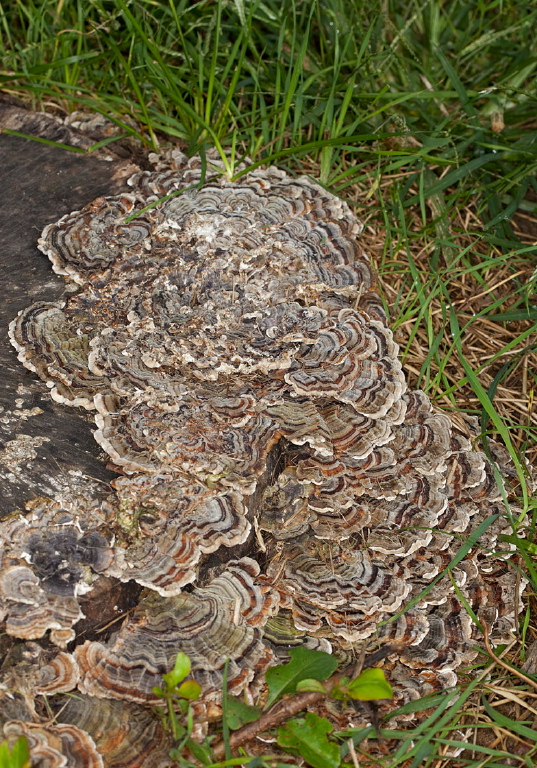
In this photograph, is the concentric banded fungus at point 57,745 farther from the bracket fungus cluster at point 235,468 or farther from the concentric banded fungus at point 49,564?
the concentric banded fungus at point 49,564

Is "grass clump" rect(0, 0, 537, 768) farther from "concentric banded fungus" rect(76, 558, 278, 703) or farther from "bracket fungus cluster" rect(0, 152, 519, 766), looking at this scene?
"concentric banded fungus" rect(76, 558, 278, 703)

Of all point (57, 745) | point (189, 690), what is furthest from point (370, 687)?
point (57, 745)

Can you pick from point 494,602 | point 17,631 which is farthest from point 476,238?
point 17,631

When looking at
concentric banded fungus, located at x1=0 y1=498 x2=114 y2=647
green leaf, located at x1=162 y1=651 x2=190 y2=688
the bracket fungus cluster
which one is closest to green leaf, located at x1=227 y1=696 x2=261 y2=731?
the bracket fungus cluster

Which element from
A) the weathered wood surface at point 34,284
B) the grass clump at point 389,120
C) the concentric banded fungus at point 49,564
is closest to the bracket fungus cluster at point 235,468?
the concentric banded fungus at point 49,564

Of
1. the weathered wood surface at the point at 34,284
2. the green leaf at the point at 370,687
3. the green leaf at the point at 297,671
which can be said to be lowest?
the green leaf at the point at 297,671

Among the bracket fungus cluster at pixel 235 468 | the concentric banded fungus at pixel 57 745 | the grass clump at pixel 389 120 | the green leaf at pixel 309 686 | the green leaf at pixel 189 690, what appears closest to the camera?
the concentric banded fungus at pixel 57 745
